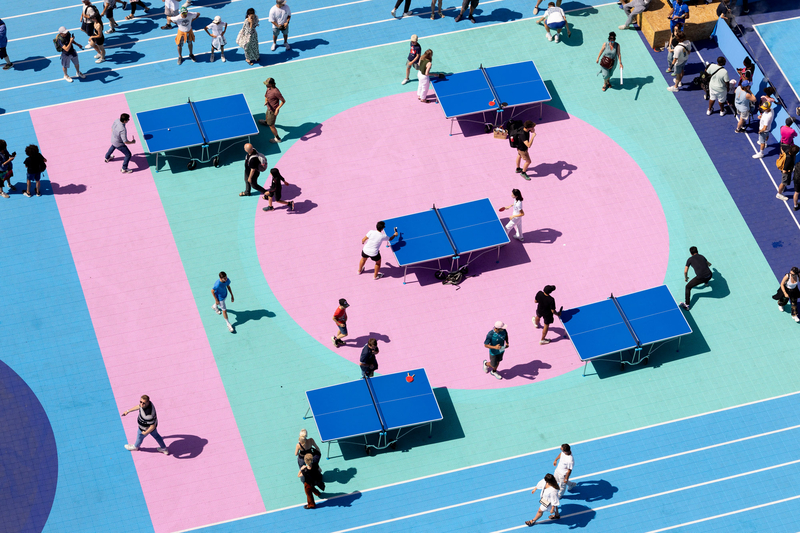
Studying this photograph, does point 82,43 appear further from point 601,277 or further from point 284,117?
point 601,277

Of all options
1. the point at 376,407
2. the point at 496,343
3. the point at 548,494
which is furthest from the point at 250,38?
the point at 548,494

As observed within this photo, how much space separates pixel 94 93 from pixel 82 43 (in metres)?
2.85

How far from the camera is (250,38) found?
Result: 41375 mm

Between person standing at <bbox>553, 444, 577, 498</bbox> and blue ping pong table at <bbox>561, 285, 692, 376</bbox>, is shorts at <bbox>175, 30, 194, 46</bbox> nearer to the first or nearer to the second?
blue ping pong table at <bbox>561, 285, 692, 376</bbox>

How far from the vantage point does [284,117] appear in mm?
40531

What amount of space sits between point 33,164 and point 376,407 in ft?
49.1

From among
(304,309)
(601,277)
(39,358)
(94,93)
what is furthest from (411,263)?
(94,93)

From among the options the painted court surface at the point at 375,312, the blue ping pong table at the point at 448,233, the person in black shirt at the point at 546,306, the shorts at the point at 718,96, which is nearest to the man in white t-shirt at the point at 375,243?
the blue ping pong table at the point at 448,233

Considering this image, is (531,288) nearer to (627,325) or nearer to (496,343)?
(627,325)

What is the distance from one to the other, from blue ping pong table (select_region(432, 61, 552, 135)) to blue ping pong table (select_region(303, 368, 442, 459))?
11096 millimetres

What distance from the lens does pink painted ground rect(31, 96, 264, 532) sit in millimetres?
32031

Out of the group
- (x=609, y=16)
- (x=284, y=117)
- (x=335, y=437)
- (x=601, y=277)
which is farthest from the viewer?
(x=609, y=16)

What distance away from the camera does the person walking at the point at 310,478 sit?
3048cm

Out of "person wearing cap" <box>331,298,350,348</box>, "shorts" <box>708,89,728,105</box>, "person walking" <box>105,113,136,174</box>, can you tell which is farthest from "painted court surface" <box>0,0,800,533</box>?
"shorts" <box>708,89,728,105</box>
